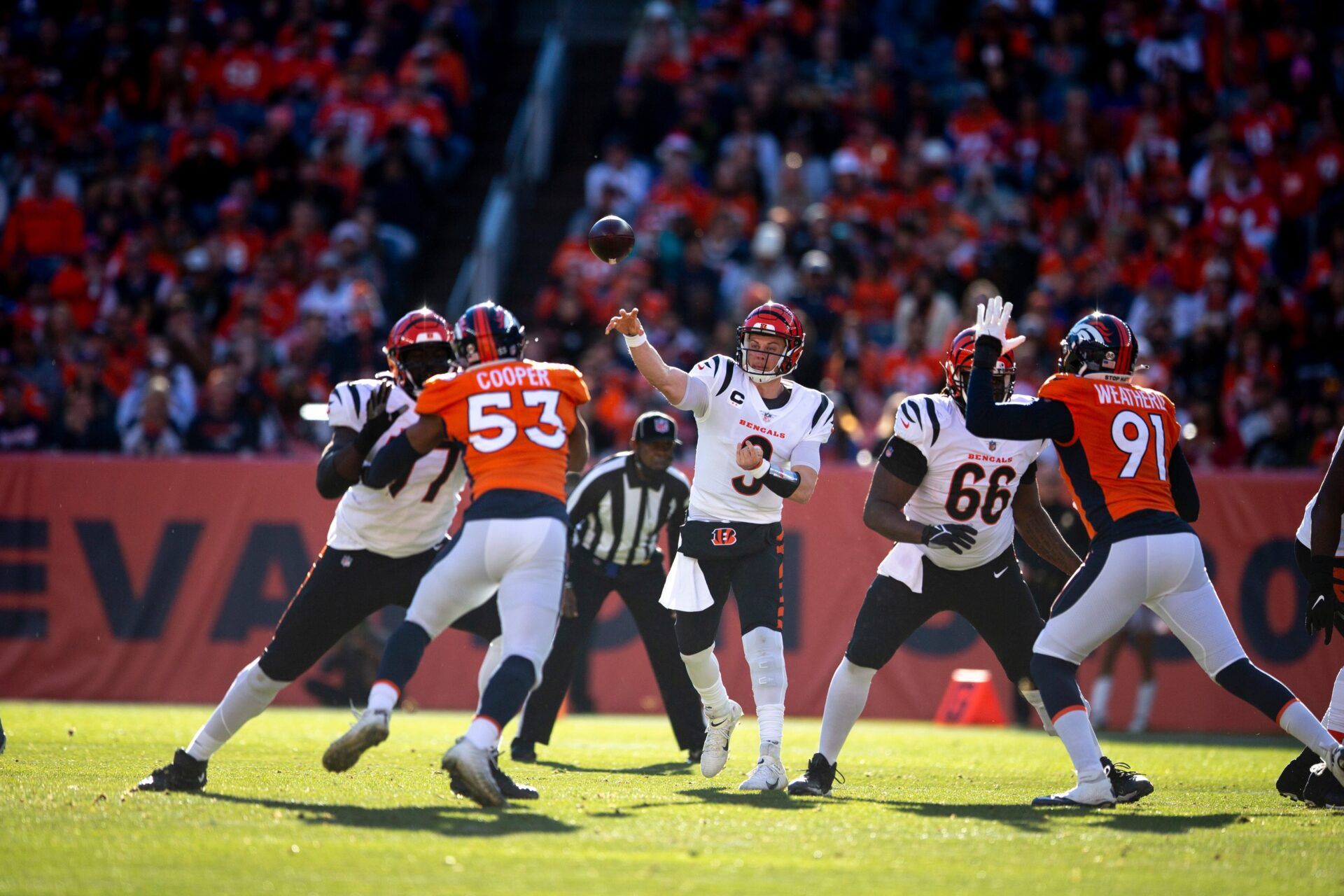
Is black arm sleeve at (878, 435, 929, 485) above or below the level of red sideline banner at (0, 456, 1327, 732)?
above

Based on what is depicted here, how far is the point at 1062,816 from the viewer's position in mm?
6559

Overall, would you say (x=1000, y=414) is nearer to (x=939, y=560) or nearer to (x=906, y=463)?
(x=906, y=463)

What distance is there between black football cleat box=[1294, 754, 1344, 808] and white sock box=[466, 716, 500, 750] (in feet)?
12.0

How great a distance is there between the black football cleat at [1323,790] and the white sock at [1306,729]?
0.25 metres

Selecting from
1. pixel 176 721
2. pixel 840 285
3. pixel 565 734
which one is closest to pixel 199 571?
pixel 176 721

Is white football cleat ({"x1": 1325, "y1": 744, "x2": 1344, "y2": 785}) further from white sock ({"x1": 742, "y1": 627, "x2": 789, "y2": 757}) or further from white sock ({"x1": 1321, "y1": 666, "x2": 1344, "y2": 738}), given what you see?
white sock ({"x1": 742, "y1": 627, "x2": 789, "y2": 757})

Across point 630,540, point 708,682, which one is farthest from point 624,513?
point 708,682

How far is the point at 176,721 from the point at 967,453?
250 inches

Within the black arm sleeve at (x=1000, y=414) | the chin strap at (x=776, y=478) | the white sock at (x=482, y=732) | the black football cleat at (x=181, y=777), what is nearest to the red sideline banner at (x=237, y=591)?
the chin strap at (x=776, y=478)

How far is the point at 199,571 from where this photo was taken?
13398 millimetres

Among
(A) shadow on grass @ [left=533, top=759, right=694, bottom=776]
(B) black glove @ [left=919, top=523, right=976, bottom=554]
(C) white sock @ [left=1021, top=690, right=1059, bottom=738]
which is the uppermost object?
(B) black glove @ [left=919, top=523, right=976, bottom=554]

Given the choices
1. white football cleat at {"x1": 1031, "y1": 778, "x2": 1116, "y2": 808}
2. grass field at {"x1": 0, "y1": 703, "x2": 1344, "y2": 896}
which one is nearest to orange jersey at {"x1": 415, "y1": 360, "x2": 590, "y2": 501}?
grass field at {"x1": 0, "y1": 703, "x2": 1344, "y2": 896}

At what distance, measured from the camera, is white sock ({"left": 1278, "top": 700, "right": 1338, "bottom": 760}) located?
6.84 meters

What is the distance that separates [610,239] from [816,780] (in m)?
2.77
